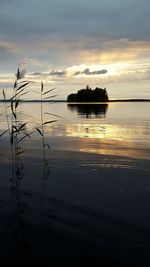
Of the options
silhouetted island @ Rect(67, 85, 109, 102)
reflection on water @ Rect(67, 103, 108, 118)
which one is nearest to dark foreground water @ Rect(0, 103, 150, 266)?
reflection on water @ Rect(67, 103, 108, 118)

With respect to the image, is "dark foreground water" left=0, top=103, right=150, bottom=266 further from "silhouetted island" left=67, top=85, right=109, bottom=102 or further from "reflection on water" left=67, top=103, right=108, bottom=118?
"silhouetted island" left=67, top=85, right=109, bottom=102

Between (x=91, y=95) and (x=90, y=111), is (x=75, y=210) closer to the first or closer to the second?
(x=90, y=111)

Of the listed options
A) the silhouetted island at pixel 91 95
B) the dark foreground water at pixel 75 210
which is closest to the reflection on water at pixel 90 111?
the dark foreground water at pixel 75 210

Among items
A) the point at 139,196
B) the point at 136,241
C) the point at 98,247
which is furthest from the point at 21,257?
the point at 139,196

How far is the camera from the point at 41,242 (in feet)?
23.0

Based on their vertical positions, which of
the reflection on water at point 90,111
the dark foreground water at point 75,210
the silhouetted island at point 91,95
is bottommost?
the dark foreground water at point 75,210

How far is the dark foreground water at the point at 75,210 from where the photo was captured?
6570 millimetres

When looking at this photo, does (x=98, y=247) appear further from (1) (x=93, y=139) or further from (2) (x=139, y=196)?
(1) (x=93, y=139)

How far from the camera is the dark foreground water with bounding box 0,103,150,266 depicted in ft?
21.6

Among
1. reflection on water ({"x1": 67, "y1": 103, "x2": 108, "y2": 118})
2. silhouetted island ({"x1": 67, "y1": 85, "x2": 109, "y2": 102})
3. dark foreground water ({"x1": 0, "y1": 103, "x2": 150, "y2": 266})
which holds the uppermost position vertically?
silhouetted island ({"x1": 67, "y1": 85, "x2": 109, "y2": 102})

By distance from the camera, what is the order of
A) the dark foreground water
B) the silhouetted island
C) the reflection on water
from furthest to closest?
the silhouetted island → the reflection on water → the dark foreground water

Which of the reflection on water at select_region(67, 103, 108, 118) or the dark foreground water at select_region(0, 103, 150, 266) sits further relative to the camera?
the reflection on water at select_region(67, 103, 108, 118)

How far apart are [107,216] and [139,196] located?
1.81m

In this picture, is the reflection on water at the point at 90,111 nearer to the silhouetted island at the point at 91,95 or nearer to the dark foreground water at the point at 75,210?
the dark foreground water at the point at 75,210
